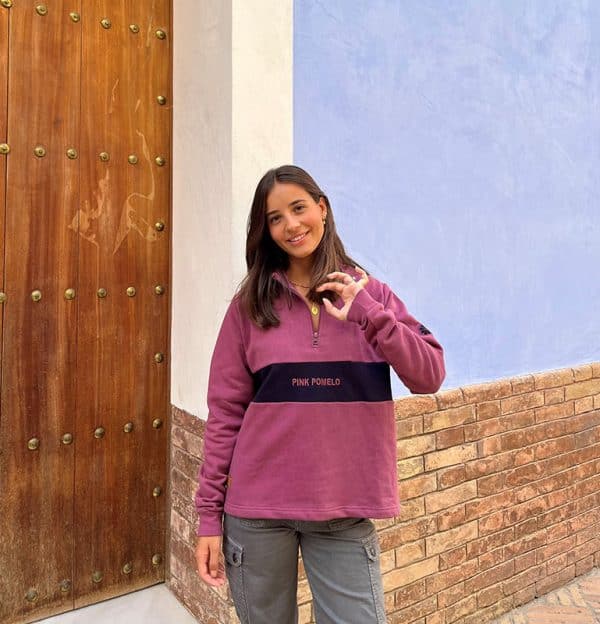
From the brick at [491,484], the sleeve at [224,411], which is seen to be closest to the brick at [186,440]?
the sleeve at [224,411]

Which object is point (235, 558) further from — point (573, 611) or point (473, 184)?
point (573, 611)

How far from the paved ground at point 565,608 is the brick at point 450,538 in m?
0.56

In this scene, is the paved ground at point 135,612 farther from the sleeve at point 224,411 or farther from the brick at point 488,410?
the brick at point 488,410

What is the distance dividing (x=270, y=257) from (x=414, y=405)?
1257 millimetres

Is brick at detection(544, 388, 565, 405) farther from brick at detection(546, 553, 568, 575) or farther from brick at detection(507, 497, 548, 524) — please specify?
brick at detection(546, 553, 568, 575)

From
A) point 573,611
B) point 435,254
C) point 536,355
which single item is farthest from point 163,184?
point 573,611

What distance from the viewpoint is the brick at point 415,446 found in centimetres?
A: 261

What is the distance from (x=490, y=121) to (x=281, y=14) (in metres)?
1.37

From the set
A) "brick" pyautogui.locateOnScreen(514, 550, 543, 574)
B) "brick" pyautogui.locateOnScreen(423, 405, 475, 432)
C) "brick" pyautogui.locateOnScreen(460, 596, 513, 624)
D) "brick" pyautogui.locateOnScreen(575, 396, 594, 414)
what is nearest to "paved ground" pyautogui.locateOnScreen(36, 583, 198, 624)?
"brick" pyautogui.locateOnScreen(423, 405, 475, 432)

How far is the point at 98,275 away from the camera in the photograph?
241 cm

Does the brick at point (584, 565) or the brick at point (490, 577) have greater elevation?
the brick at point (490, 577)

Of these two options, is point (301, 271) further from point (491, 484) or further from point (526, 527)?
point (526, 527)

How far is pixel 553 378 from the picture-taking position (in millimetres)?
3369

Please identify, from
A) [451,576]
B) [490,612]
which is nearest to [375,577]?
[451,576]
